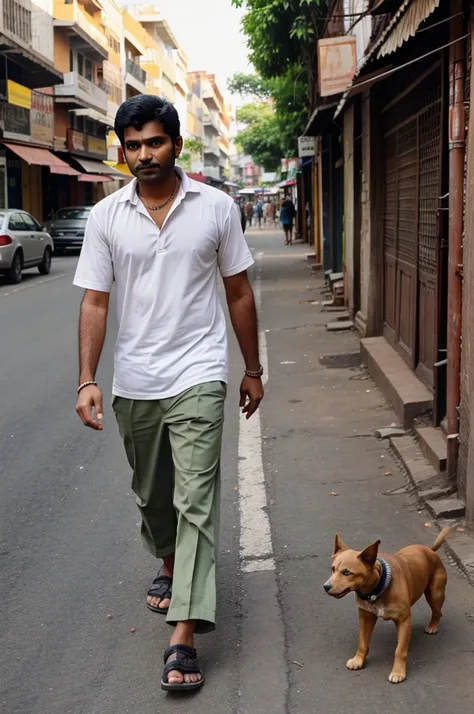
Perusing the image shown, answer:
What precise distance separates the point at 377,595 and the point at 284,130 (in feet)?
123

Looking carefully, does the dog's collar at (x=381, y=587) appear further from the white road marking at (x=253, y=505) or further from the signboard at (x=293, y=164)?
the signboard at (x=293, y=164)

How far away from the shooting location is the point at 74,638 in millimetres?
3857

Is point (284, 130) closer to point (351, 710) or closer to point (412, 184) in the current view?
point (412, 184)

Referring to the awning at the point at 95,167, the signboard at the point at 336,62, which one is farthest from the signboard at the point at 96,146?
the signboard at the point at 336,62

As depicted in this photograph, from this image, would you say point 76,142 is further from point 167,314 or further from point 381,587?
point 381,587

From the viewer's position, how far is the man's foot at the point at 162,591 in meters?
4.05

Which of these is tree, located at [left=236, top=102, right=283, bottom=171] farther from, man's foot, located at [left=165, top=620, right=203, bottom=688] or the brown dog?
man's foot, located at [left=165, top=620, right=203, bottom=688]

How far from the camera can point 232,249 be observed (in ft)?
12.0

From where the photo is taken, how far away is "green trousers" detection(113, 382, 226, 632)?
3.38 m

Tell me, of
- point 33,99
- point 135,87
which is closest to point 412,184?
point 33,99

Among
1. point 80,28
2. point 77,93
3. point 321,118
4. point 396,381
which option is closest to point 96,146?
point 77,93

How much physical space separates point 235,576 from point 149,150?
2.04 meters

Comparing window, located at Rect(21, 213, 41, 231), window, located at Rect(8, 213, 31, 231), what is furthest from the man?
window, located at Rect(21, 213, 41, 231)

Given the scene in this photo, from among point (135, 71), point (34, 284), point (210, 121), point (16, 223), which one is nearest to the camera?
point (34, 284)
